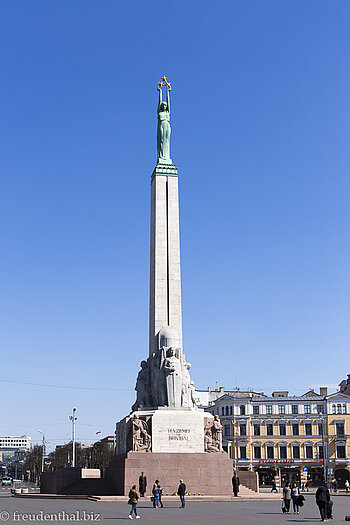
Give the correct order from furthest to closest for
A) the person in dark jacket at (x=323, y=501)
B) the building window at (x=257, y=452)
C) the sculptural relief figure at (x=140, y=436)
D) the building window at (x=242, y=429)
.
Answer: the building window at (x=242, y=429) → the building window at (x=257, y=452) → the sculptural relief figure at (x=140, y=436) → the person in dark jacket at (x=323, y=501)

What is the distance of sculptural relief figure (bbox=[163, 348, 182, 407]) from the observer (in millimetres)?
38688

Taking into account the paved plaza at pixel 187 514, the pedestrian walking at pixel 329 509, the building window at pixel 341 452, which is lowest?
the paved plaza at pixel 187 514

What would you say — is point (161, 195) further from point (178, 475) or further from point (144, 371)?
point (178, 475)

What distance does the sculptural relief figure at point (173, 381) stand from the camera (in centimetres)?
3869

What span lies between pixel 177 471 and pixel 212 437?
11.6 ft

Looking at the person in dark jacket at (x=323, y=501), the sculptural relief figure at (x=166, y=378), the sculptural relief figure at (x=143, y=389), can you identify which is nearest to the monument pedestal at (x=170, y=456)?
the sculptural relief figure at (x=166, y=378)

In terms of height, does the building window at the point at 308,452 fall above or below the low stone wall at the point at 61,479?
above

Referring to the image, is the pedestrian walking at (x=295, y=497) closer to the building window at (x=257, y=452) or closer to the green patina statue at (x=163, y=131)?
the green patina statue at (x=163, y=131)

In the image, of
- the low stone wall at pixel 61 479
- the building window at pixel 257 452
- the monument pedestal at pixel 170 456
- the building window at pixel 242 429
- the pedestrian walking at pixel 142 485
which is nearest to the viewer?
the pedestrian walking at pixel 142 485

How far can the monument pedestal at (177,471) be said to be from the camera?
1385 inches

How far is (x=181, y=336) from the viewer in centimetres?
4172

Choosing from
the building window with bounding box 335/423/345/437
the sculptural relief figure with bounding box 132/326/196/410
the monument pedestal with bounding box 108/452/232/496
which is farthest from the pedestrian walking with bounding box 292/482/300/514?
the building window with bounding box 335/423/345/437

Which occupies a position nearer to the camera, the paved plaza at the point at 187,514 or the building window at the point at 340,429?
the paved plaza at the point at 187,514

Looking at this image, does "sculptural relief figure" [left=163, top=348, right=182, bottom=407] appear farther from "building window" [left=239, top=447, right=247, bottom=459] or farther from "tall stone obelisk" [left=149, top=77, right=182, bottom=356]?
"building window" [left=239, top=447, right=247, bottom=459]
